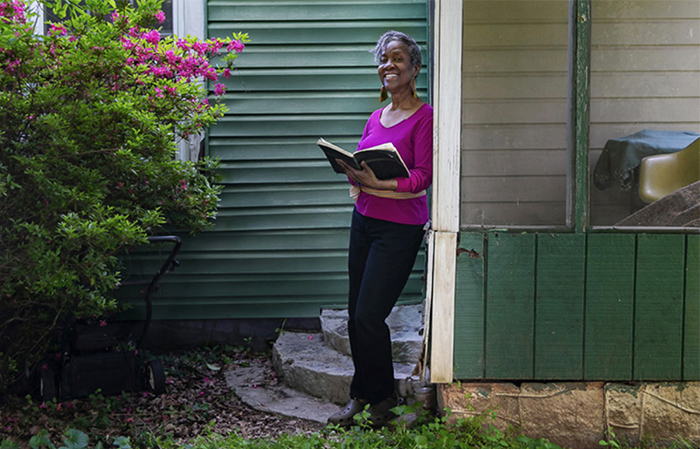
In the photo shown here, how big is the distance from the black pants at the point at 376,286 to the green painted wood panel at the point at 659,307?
3.61ft

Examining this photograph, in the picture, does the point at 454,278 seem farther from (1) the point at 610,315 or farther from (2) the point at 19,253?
(2) the point at 19,253

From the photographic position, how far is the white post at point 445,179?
3.02 meters

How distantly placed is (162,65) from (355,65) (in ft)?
5.21

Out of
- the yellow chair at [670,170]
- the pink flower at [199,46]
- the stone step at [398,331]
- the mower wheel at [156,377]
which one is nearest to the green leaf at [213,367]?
the mower wheel at [156,377]

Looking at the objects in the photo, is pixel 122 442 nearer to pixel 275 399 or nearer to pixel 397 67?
pixel 275 399

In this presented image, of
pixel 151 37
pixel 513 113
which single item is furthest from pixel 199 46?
pixel 513 113

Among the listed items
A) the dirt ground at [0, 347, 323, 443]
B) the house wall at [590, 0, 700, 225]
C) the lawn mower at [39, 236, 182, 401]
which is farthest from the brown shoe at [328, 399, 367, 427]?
the house wall at [590, 0, 700, 225]

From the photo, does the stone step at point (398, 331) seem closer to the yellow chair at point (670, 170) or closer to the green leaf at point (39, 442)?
the yellow chair at point (670, 170)

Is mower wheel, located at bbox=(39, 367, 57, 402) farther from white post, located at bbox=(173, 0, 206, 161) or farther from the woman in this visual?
white post, located at bbox=(173, 0, 206, 161)

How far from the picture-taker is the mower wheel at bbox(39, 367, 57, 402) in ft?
12.0

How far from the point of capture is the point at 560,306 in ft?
10.1

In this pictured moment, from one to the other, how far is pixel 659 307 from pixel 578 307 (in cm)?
39

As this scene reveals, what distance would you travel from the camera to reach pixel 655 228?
3.05 metres

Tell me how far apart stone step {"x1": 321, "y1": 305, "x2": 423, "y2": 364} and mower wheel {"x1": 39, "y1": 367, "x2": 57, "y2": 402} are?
1.80 metres
